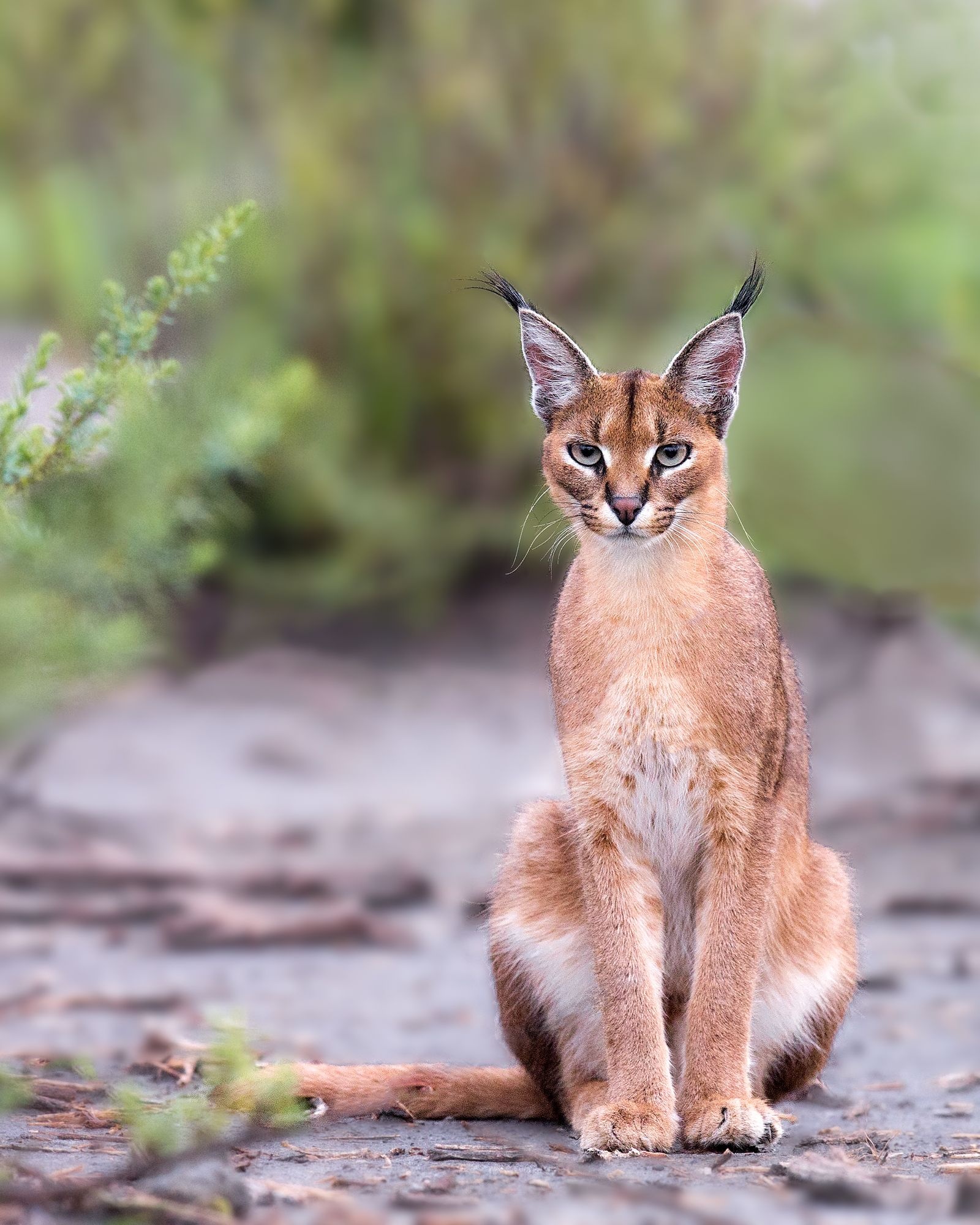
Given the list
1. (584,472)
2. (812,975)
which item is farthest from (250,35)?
(812,975)

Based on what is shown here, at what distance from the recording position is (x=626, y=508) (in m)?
3.79

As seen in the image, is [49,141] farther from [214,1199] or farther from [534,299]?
[214,1199]

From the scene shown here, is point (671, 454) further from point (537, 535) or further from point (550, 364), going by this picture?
point (537, 535)

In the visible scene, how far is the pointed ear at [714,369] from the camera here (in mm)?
3895

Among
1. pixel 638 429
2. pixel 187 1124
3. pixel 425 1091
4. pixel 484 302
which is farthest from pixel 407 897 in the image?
pixel 187 1124

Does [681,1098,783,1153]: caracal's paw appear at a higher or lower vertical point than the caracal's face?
lower

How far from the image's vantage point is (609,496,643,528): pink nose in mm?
3785

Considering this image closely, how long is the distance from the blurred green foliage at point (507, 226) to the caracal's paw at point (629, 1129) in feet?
20.4

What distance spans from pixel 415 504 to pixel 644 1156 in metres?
6.53

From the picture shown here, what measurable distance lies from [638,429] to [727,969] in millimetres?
1313

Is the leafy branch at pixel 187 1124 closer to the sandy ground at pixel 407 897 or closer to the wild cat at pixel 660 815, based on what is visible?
the sandy ground at pixel 407 897

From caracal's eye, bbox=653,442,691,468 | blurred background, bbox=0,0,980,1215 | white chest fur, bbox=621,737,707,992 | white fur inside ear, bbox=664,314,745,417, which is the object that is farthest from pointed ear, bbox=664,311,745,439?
blurred background, bbox=0,0,980,1215

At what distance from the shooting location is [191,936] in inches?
283

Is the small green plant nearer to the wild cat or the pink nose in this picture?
the wild cat
